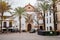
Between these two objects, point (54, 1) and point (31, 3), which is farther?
point (31, 3)

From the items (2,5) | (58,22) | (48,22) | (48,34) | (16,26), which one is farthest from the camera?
(16,26)

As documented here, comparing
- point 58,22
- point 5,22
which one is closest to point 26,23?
point 5,22

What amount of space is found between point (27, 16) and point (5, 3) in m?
20.6

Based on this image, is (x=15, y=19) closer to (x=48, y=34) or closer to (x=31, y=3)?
(x=31, y=3)

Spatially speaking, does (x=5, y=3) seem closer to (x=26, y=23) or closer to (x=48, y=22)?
(x=48, y=22)

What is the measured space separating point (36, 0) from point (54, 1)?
38.7 metres

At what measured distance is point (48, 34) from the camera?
130 ft

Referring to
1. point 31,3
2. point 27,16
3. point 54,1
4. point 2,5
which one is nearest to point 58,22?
point 54,1

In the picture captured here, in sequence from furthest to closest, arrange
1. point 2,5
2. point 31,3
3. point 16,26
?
point 31,3 < point 16,26 < point 2,5

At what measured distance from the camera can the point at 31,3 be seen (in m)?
81.8

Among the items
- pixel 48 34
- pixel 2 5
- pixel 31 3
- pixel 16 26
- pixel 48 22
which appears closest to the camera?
pixel 48 34

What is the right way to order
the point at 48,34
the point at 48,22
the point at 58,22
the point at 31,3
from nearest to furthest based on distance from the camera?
the point at 48,34 → the point at 58,22 → the point at 48,22 → the point at 31,3

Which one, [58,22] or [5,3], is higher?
[5,3]

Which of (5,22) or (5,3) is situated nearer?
(5,3)
